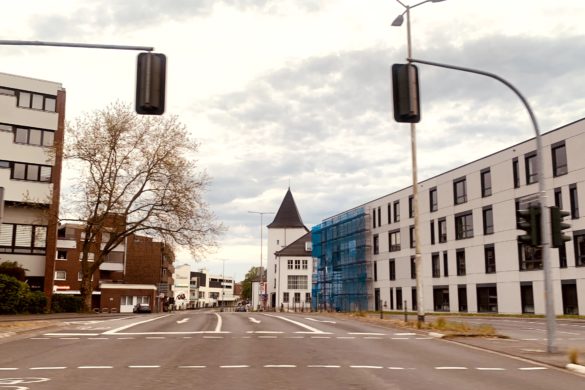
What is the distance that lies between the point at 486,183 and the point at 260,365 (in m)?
42.6

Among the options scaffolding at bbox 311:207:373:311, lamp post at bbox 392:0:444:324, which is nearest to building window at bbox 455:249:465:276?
scaffolding at bbox 311:207:373:311

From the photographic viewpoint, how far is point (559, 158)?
41.6m

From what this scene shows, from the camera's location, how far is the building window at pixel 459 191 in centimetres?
5248

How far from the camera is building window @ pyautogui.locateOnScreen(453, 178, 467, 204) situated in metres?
52.5

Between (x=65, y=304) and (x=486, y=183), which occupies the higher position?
(x=486, y=183)

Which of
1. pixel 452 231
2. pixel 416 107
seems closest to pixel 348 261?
pixel 452 231

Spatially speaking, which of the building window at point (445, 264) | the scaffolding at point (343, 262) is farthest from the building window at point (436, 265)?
the scaffolding at point (343, 262)

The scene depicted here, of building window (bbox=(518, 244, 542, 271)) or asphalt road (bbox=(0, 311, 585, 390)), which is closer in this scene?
asphalt road (bbox=(0, 311, 585, 390))

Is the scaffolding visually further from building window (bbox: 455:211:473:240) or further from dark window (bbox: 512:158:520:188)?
dark window (bbox: 512:158:520:188)

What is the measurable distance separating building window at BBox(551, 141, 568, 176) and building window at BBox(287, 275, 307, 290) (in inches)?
2509

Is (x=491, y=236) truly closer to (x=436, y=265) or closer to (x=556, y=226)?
(x=436, y=265)

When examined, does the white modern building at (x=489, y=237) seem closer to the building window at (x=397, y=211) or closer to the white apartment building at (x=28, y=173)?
the building window at (x=397, y=211)

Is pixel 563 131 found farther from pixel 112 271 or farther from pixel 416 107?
pixel 112 271

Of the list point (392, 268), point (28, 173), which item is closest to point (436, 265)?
point (392, 268)
